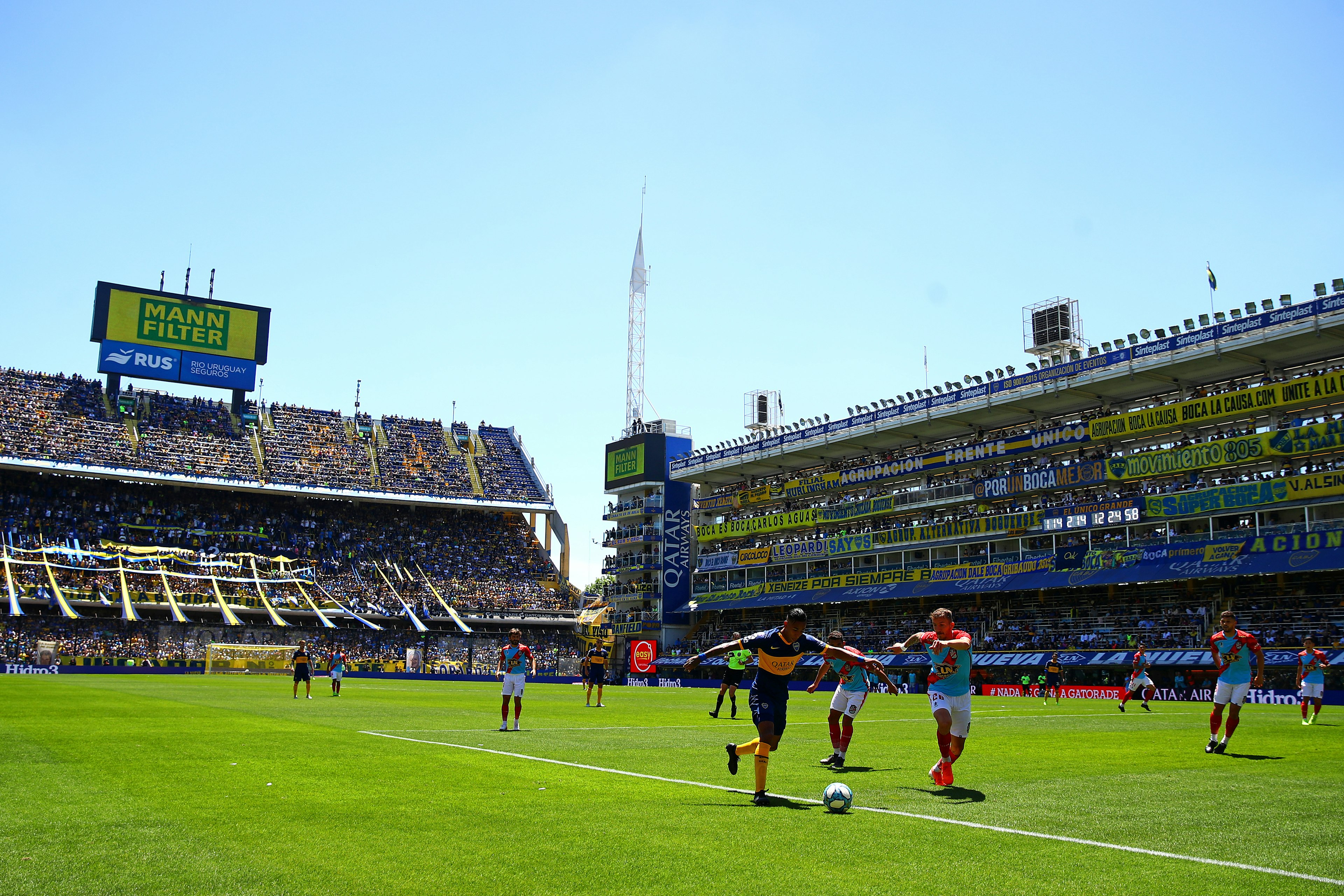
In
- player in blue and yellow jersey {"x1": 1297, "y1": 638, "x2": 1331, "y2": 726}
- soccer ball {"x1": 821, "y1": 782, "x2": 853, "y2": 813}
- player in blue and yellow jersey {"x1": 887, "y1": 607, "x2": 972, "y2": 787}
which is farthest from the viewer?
player in blue and yellow jersey {"x1": 1297, "y1": 638, "x2": 1331, "y2": 726}

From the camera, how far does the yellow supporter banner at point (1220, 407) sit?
54.8 meters

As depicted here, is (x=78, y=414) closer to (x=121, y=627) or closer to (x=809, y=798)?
(x=121, y=627)

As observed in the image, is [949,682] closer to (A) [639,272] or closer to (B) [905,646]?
(B) [905,646]

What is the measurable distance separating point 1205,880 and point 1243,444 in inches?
2207

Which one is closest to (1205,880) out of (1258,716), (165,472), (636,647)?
(1258,716)

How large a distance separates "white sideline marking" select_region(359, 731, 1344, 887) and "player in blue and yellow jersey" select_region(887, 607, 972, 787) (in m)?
2.21

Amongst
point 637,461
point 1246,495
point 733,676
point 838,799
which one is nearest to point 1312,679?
point 733,676

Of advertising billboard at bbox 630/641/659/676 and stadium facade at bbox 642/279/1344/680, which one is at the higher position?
stadium facade at bbox 642/279/1344/680

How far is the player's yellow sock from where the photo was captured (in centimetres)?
1158

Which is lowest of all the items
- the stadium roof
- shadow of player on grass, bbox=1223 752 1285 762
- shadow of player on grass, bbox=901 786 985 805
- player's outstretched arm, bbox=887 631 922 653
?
shadow of player on grass, bbox=1223 752 1285 762

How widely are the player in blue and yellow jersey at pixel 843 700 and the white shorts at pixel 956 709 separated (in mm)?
1797

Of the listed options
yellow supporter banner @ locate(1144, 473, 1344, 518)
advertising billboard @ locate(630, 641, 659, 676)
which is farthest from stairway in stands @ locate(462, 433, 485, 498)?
yellow supporter banner @ locate(1144, 473, 1344, 518)

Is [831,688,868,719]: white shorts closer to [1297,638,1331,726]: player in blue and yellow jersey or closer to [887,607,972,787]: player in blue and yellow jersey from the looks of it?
[887,607,972,787]: player in blue and yellow jersey

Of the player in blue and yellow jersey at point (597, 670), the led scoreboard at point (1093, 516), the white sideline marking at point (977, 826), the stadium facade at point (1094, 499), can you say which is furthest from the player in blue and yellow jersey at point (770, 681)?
the led scoreboard at point (1093, 516)
